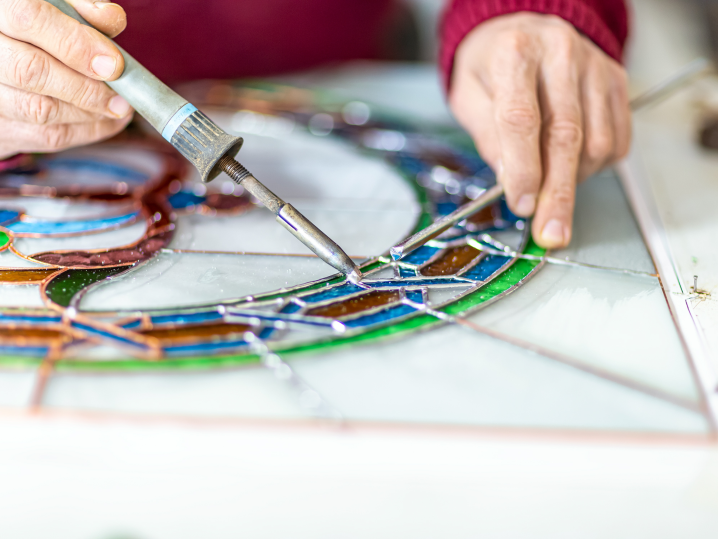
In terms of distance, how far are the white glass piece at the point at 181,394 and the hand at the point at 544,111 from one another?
0.33 meters

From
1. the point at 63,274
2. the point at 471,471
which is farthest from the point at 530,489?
the point at 63,274

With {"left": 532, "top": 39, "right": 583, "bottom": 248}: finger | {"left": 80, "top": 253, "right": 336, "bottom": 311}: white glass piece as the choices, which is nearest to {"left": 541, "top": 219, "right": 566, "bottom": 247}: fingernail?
{"left": 532, "top": 39, "right": 583, "bottom": 248}: finger

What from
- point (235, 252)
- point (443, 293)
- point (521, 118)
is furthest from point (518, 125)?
point (235, 252)

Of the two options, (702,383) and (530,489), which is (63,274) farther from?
(702,383)

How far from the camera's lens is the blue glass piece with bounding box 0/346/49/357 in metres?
0.41

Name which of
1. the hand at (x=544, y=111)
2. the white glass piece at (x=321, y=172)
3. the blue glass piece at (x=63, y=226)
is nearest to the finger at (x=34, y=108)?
the blue glass piece at (x=63, y=226)

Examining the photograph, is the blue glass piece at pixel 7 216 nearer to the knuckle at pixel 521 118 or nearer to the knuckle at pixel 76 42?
Answer: the knuckle at pixel 76 42

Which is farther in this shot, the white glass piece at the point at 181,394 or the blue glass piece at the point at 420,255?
the blue glass piece at the point at 420,255

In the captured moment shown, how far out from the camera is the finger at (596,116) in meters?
0.65

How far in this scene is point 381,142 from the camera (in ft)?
2.81

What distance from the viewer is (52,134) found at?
2.03ft

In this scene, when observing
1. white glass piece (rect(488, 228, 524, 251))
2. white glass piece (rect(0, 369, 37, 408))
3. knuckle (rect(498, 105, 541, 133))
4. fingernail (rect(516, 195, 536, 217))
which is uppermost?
knuckle (rect(498, 105, 541, 133))

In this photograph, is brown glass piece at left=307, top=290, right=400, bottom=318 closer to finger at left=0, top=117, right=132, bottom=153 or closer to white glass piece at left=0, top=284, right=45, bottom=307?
white glass piece at left=0, top=284, right=45, bottom=307

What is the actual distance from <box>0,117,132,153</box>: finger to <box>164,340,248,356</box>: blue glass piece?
33cm
